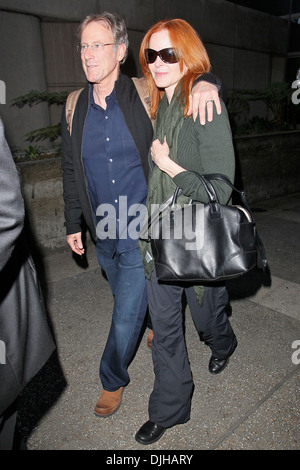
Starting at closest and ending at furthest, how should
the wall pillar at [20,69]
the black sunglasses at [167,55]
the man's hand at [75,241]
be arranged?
1. the black sunglasses at [167,55]
2. the man's hand at [75,241]
3. the wall pillar at [20,69]

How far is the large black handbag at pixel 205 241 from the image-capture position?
182 cm

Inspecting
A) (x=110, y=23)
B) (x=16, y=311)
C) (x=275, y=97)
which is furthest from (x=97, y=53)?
(x=275, y=97)

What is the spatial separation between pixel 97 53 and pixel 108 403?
84.0 inches

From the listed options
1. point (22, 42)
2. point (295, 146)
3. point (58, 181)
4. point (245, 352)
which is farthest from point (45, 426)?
point (295, 146)

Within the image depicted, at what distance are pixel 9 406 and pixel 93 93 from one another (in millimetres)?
1796

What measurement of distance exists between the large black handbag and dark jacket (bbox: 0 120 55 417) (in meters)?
0.65

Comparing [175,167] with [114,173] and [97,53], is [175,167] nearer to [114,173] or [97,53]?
[114,173]

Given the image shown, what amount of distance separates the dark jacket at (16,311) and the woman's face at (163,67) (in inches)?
41.7

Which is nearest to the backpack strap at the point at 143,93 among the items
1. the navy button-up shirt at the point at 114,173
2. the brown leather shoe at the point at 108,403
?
the navy button-up shirt at the point at 114,173

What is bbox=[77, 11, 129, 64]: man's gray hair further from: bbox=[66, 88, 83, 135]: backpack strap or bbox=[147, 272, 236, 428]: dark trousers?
bbox=[147, 272, 236, 428]: dark trousers

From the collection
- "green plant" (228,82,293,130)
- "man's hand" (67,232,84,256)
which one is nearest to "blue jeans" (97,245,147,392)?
"man's hand" (67,232,84,256)

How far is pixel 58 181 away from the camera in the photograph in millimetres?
5191

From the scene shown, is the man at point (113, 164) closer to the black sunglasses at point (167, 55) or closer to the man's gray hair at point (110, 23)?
the man's gray hair at point (110, 23)

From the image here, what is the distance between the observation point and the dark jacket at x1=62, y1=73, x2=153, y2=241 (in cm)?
225
